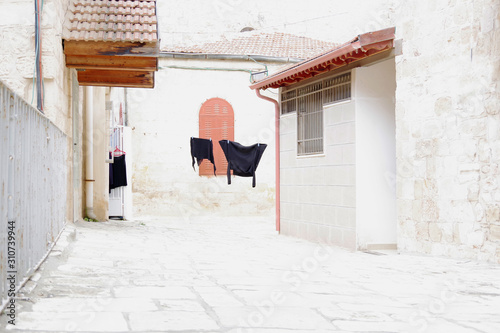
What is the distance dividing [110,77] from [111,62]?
1.66 metres

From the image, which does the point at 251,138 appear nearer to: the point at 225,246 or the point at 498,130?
the point at 225,246

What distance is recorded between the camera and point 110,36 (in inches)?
392

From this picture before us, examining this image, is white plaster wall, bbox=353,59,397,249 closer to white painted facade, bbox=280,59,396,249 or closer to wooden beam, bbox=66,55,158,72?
white painted facade, bbox=280,59,396,249

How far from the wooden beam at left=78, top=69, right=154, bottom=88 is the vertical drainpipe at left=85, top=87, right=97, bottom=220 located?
0.98m

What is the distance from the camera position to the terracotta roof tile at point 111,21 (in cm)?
994

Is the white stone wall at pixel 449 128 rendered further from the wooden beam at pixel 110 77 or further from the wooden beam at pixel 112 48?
the wooden beam at pixel 110 77

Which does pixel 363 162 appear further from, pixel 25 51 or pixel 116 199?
pixel 116 199

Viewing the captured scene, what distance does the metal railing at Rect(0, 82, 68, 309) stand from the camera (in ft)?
11.8

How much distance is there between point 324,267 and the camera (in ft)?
22.9

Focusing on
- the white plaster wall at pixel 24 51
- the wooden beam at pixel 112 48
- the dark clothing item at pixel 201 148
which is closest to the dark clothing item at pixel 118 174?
the dark clothing item at pixel 201 148

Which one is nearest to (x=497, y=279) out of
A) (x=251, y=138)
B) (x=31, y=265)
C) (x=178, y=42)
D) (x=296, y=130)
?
(x=31, y=265)

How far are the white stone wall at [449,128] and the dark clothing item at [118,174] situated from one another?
8.98 m

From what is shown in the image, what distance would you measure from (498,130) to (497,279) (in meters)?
1.99

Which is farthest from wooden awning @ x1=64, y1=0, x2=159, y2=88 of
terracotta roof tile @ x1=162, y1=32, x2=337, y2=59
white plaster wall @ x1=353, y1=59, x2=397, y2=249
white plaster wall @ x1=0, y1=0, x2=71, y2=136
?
terracotta roof tile @ x1=162, y1=32, x2=337, y2=59
